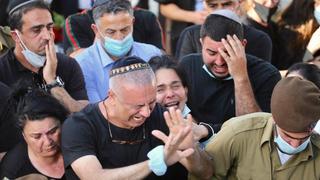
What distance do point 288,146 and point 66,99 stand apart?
1.65 m

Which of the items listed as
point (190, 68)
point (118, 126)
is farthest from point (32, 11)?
point (118, 126)

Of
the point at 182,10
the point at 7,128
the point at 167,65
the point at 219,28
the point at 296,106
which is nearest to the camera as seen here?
the point at 296,106

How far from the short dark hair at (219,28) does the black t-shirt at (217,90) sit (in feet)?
0.81

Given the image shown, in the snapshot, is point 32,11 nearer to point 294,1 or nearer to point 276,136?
point 276,136

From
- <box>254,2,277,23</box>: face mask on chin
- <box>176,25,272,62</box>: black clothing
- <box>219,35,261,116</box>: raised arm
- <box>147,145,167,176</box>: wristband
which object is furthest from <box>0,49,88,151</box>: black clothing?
<box>254,2,277,23</box>: face mask on chin


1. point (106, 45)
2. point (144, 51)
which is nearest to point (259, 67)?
point (144, 51)

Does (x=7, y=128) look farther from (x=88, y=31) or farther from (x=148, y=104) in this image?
(x=88, y=31)

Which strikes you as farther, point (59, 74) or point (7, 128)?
point (59, 74)

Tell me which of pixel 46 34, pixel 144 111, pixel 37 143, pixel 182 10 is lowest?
pixel 182 10

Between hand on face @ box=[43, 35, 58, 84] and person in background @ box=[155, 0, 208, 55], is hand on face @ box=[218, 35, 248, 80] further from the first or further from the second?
person in background @ box=[155, 0, 208, 55]

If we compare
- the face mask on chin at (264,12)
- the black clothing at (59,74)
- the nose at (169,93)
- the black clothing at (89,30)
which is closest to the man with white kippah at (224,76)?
the nose at (169,93)

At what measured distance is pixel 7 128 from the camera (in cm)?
459

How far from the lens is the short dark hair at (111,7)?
5523 millimetres

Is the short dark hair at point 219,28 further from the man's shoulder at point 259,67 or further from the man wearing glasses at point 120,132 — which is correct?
the man wearing glasses at point 120,132
